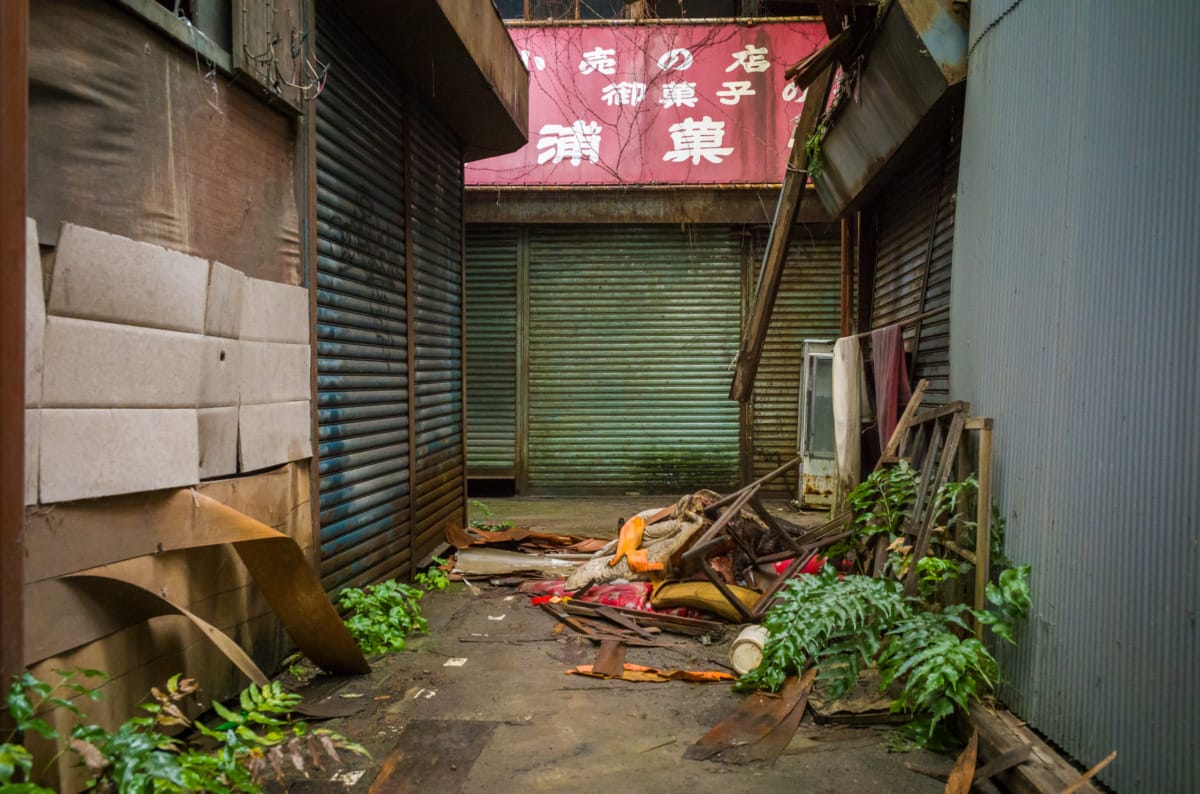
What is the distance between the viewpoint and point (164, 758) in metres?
2.56

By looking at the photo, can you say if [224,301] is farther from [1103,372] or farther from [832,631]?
[1103,372]

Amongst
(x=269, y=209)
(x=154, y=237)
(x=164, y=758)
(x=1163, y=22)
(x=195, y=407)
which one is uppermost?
(x=1163, y=22)

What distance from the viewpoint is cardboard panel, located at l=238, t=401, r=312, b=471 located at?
172 inches

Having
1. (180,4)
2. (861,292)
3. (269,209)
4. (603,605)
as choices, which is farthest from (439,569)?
(861,292)

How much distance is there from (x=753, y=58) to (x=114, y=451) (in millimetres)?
11272

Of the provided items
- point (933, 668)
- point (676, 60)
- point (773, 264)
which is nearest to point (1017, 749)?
point (933, 668)

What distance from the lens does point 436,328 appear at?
332 inches

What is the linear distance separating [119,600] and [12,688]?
897mm

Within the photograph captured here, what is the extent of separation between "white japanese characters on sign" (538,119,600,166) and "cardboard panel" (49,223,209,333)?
8836 mm

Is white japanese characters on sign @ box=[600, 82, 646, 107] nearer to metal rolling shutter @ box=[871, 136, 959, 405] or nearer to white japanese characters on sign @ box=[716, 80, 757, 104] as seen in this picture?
white japanese characters on sign @ box=[716, 80, 757, 104]

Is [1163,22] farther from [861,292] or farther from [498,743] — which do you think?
[861,292]

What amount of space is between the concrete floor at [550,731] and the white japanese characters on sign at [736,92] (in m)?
8.89

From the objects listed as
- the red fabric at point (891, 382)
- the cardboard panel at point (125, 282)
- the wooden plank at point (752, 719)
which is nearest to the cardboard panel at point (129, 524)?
the cardboard panel at point (125, 282)

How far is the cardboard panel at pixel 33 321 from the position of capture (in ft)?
9.44
